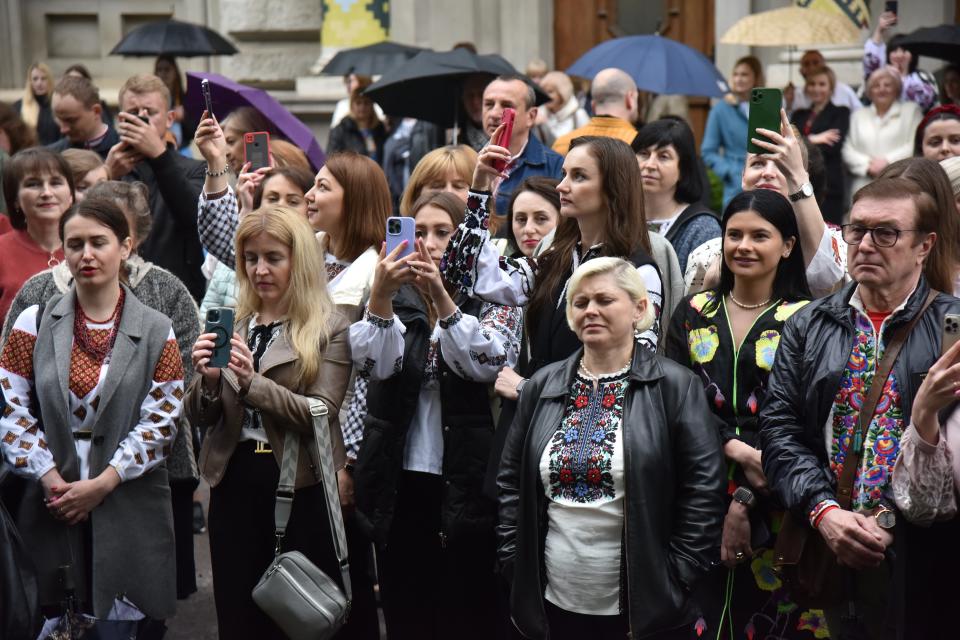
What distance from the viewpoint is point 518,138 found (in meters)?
6.48

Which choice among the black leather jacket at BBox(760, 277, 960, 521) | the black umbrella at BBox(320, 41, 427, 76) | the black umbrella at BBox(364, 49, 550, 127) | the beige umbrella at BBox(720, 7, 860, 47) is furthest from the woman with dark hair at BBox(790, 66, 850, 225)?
the black leather jacket at BBox(760, 277, 960, 521)

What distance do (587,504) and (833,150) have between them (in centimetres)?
609

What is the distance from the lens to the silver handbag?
14.3ft

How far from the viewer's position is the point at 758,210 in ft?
14.8

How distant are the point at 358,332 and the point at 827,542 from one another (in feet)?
5.47

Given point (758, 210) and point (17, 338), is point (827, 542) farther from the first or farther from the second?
point (17, 338)

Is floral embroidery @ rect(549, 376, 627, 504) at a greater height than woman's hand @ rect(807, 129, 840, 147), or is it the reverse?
woman's hand @ rect(807, 129, 840, 147)

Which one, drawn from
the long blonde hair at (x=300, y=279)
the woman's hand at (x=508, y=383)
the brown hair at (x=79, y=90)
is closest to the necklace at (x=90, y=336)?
the long blonde hair at (x=300, y=279)

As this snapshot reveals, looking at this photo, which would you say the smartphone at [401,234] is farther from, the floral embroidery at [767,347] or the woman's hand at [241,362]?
the floral embroidery at [767,347]

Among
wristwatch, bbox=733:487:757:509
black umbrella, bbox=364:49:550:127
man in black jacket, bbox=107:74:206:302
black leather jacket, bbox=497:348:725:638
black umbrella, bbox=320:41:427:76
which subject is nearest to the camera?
black leather jacket, bbox=497:348:725:638

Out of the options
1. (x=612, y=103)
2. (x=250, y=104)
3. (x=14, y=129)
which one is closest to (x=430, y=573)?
(x=612, y=103)

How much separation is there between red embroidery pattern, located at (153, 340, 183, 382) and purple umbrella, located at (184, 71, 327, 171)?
2.17 m

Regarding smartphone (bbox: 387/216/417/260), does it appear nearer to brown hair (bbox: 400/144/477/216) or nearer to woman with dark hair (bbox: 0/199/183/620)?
woman with dark hair (bbox: 0/199/183/620)

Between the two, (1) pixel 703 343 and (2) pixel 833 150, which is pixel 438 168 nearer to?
(1) pixel 703 343
